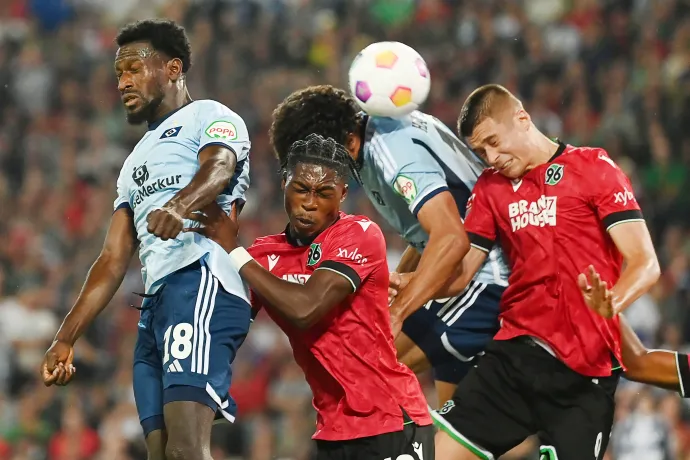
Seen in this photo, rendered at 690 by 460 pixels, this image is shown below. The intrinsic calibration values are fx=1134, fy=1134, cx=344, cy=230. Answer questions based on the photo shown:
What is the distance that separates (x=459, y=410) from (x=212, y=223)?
1592 mm

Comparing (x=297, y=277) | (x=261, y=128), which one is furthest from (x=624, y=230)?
(x=261, y=128)

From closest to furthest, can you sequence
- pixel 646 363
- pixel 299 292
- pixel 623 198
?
pixel 299 292, pixel 623 198, pixel 646 363

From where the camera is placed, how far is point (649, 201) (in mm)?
10344

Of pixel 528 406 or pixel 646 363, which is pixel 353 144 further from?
pixel 646 363

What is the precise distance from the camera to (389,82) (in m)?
5.27

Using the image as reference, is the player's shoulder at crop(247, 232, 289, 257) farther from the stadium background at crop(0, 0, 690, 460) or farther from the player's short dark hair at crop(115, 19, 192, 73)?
the stadium background at crop(0, 0, 690, 460)

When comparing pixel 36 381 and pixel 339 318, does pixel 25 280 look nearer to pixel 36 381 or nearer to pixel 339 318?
pixel 36 381

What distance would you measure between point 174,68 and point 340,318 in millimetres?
1299

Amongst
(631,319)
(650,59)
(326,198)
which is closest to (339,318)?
(326,198)

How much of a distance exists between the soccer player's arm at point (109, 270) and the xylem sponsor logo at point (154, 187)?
0.15 meters

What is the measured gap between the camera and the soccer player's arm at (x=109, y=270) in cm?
469

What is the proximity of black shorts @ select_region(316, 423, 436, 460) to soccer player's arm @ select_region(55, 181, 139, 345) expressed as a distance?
3.64 feet

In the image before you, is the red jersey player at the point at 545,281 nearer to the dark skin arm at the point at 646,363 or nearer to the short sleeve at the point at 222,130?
the dark skin arm at the point at 646,363

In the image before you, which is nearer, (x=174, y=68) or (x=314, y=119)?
(x=174, y=68)
